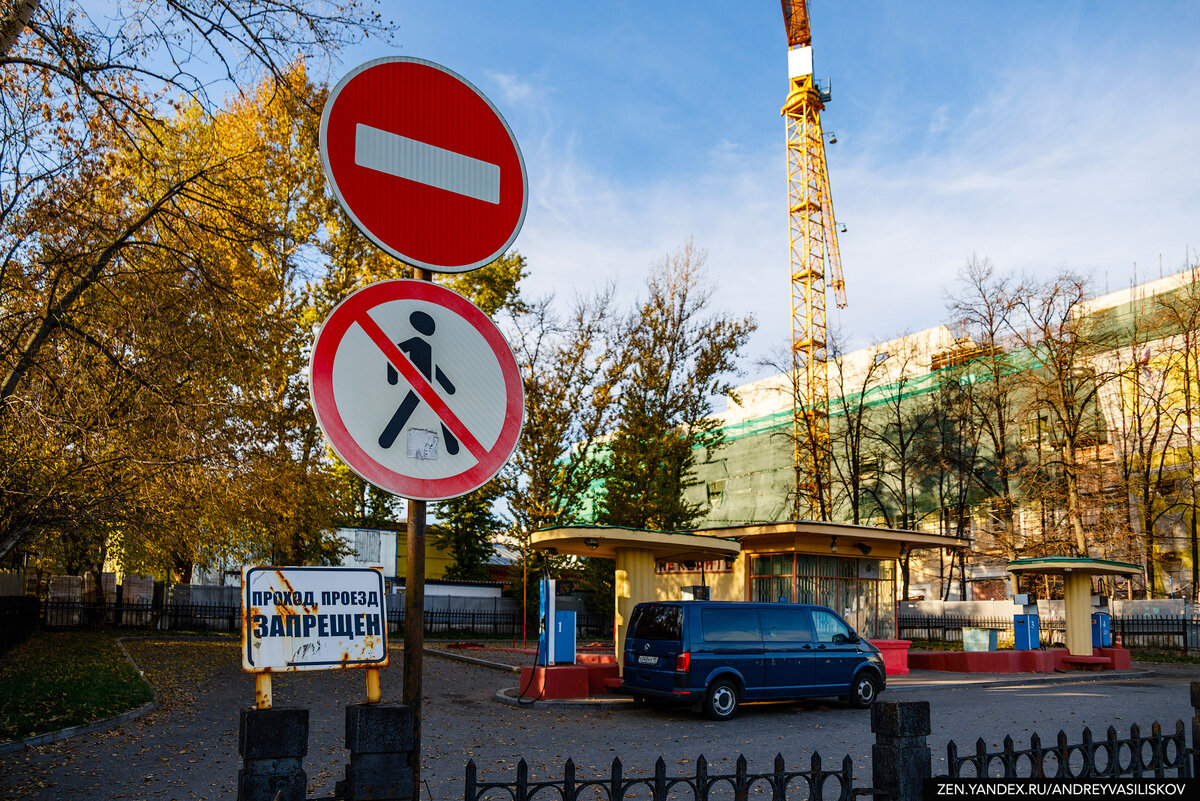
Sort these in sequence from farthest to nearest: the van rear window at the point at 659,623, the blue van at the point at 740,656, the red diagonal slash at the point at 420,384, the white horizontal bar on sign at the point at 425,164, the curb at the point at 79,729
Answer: the van rear window at the point at 659,623 < the blue van at the point at 740,656 < the curb at the point at 79,729 < the white horizontal bar on sign at the point at 425,164 < the red diagonal slash at the point at 420,384

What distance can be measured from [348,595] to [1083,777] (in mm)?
4259

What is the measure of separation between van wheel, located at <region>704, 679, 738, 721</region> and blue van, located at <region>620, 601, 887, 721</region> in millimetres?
16

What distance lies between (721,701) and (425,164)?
1354 centimetres

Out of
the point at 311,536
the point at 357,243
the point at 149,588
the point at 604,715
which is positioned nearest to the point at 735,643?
the point at 604,715

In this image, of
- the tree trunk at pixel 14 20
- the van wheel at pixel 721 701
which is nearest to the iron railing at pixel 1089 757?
the tree trunk at pixel 14 20

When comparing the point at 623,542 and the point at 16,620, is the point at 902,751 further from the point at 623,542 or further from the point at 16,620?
the point at 16,620

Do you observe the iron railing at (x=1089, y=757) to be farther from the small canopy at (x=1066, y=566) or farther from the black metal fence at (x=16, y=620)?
the black metal fence at (x=16, y=620)

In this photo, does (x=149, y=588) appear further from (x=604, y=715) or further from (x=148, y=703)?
(x=604, y=715)

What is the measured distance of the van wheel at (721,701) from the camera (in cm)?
1473

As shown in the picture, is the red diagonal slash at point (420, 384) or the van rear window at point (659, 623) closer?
the red diagonal slash at point (420, 384)

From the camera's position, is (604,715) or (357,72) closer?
(357,72)

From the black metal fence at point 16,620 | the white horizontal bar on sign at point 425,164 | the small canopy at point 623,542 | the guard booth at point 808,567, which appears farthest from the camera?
the guard booth at point 808,567

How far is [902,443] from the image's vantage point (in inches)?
1866

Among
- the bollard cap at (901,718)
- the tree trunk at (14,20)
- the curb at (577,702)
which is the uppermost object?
the tree trunk at (14,20)
